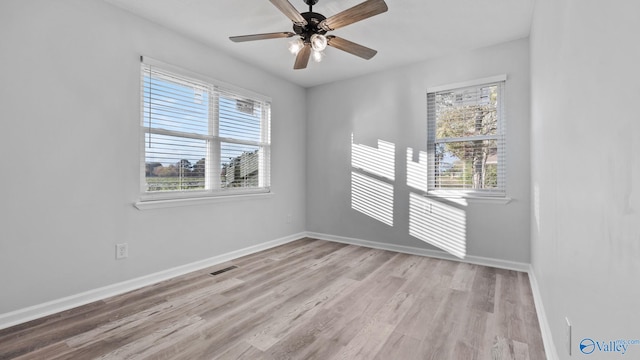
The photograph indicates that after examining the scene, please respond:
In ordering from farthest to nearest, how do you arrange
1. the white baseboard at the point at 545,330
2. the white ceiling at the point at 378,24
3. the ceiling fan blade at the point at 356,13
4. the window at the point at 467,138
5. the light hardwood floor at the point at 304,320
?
the window at the point at 467,138, the white ceiling at the point at 378,24, the ceiling fan blade at the point at 356,13, the light hardwood floor at the point at 304,320, the white baseboard at the point at 545,330

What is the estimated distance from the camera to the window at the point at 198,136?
2.83 m

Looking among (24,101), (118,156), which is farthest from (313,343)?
(24,101)

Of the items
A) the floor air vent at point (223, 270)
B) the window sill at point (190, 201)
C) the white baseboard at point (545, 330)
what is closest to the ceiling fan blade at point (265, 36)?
the window sill at point (190, 201)

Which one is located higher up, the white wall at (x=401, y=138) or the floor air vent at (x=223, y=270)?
the white wall at (x=401, y=138)

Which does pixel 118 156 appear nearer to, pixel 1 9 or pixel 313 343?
pixel 1 9

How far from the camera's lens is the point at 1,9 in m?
1.97

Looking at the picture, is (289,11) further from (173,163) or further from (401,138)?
(401,138)

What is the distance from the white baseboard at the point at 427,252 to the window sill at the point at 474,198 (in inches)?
26.7

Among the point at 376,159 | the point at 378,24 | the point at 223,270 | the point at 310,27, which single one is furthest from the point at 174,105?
the point at 376,159

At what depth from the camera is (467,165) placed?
11.4ft

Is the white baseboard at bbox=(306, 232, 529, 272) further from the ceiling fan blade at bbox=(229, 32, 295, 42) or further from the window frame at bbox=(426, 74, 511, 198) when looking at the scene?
the ceiling fan blade at bbox=(229, 32, 295, 42)

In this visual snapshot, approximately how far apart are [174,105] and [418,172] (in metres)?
3.08

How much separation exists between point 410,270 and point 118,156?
3.20 meters

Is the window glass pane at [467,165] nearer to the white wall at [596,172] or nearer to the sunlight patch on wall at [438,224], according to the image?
the sunlight patch on wall at [438,224]
